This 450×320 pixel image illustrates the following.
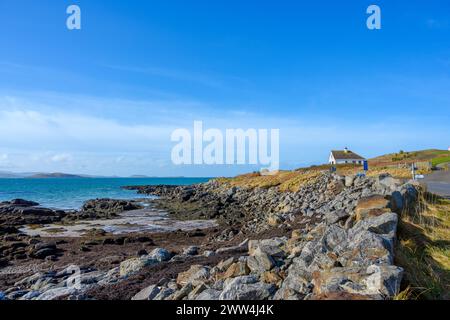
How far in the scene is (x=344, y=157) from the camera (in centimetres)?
7044

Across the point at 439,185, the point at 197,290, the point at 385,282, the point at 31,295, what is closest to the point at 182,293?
the point at 197,290

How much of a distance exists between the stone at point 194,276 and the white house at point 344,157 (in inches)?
2608

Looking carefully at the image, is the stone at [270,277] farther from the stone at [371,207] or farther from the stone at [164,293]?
the stone at [371,207]

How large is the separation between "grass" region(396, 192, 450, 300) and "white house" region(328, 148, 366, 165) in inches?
2447

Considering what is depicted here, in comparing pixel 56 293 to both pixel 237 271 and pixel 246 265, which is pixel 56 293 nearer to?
pixel 237 271

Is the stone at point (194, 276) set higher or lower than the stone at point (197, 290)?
lower

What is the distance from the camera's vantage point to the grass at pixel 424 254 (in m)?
4.37

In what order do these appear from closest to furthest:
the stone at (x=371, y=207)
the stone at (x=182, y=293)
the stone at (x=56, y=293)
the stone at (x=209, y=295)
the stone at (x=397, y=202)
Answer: the stone at (x=209, y=295), the stone at (x=182, y=293), the stone at (x=56, y=293), the stone at (x=371, y=207), the stone at (x=397, y=202)

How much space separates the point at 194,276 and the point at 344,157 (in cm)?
6884

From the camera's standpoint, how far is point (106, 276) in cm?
824

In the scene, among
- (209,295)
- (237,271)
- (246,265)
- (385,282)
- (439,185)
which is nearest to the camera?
(385,282)

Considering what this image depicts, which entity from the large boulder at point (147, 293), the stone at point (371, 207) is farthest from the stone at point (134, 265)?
the stone at point (371, 207)
